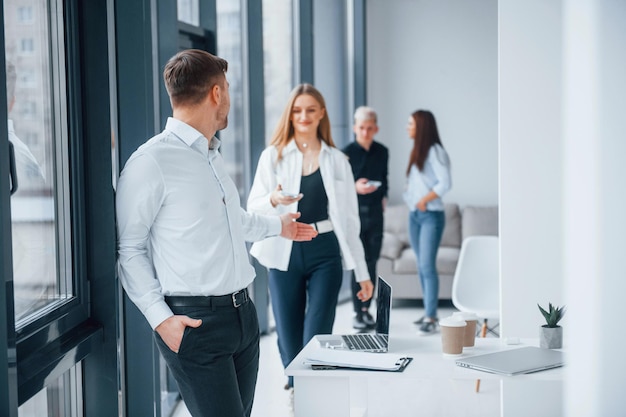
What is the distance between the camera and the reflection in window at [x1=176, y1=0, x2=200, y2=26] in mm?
4562

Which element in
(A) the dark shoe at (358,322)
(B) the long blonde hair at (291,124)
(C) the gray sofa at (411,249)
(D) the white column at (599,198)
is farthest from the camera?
(C) the gray sofa at (411,249)

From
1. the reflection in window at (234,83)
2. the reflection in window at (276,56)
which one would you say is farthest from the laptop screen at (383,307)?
the reflection in window at (276,56)

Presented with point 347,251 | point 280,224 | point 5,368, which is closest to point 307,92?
point 347,251

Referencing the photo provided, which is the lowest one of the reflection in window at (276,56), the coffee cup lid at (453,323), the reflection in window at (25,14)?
the coffee cup lid at (453,323)

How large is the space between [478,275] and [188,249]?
3.35 meters

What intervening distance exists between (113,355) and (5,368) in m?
0.79

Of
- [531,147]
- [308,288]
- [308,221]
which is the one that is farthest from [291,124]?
[531,147]

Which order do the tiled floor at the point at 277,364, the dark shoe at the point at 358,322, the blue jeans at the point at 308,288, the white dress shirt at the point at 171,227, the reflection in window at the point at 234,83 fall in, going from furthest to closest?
1. the dark shoe at the point at 358,322
2. the reflection in window at the point at 234,83
3. the tiled floor at the point at 277,364
4. the blue jeans at the point at 308,288
5. the white dress shirt at the point at 171,227

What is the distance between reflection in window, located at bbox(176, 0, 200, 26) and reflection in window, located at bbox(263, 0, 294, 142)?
1.63m

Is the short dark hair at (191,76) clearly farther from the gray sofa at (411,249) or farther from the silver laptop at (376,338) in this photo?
the gray sofa at (411,249)

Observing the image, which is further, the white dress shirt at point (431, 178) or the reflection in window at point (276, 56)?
the reflection in window at point (276, 56)

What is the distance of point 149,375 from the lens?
2.86 meters

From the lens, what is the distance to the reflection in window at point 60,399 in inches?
85.6

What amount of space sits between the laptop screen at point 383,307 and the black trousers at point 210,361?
2.44 feet
